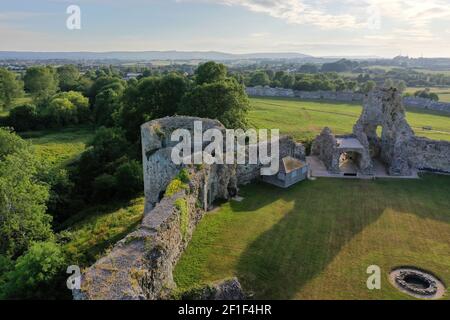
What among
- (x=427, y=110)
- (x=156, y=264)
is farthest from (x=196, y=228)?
(x=427, y=110)

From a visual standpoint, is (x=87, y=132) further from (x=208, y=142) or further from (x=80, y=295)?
(x=80, y=295)

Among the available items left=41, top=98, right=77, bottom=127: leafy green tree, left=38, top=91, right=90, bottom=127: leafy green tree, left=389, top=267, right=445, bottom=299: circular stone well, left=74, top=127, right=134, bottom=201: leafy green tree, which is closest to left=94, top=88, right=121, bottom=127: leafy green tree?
left=38, top=91, right=90, bottom=127: leafy green tree

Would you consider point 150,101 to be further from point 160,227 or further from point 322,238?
point 160,227

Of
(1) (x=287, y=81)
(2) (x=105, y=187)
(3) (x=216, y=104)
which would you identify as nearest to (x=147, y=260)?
(2) (x=105, y=187)

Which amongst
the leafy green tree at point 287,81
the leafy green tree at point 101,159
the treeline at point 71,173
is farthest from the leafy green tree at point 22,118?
the leafy green tree at point 287,81

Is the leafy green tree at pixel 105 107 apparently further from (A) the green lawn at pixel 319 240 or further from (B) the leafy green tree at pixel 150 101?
(A) the green lawn at pixel 319 240

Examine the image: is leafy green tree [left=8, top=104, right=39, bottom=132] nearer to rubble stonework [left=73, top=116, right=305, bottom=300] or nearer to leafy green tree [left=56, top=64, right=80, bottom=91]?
leafy green tree [left=56, top=64, right=80, bottom=91]

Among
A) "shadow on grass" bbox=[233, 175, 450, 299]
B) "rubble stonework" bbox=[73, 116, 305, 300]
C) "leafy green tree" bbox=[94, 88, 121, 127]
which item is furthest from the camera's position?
"leafy green tree" bbox=[94, 88, 121, 127]
